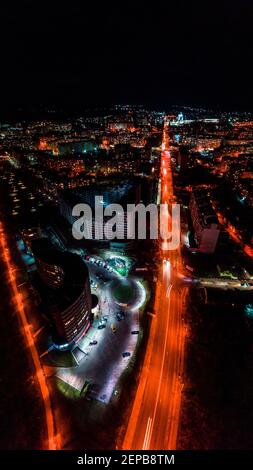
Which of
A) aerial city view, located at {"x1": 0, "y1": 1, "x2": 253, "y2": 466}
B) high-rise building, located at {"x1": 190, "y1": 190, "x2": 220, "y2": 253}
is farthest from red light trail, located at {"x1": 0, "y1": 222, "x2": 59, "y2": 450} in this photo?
high-rise building, located at {"x1": 190, "y1": 190, "x2": 220, "y2": 253}

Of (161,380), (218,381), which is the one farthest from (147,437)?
(218,381)

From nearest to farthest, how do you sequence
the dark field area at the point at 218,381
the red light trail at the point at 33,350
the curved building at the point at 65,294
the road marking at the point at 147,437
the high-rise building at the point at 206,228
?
the road marking at the point at 147,437 < the dark field area at the point at 218,381 < the red light trail at the point at 33,350 < the curved building at the point at 65,294 < the high-rise building at the point at 206,228

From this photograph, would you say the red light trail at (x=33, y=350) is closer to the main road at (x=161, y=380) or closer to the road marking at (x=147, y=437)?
the main road at (x=161, y=380)

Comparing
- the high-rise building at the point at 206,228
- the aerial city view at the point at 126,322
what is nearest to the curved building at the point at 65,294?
the aerial city view at the point at 126,322

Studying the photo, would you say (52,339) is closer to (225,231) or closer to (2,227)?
(2,227)

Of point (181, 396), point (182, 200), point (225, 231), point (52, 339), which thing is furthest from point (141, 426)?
point (182, 200)

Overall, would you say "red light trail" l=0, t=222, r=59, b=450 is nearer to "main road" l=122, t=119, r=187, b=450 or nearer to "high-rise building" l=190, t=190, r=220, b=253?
"main road" l=122, t=119, r=187, b=450
